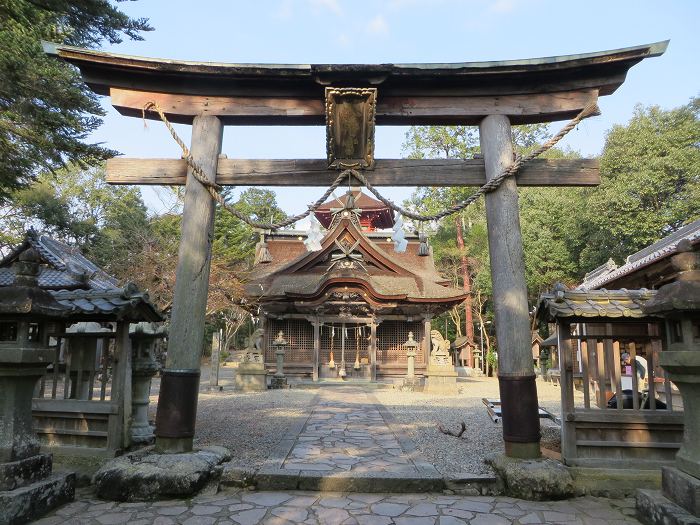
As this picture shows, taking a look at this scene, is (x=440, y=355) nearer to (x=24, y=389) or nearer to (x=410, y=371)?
(x=410, y=371)

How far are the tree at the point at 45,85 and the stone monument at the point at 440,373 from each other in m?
11.5

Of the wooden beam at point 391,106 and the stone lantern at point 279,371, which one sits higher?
the wooden beam at point 391,106

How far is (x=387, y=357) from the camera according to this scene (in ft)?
64.6

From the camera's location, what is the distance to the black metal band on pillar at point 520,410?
468cm

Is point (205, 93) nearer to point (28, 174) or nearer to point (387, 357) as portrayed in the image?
point (28, 174)

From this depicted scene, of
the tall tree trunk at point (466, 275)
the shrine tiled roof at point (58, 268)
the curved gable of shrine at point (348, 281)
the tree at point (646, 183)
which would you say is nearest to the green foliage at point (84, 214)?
the shrine tiled roof at point (58, 268)

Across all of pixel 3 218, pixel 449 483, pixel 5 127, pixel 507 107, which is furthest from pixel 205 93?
pixel 3 218

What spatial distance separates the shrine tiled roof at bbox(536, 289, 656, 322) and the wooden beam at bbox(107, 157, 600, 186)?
1322mm

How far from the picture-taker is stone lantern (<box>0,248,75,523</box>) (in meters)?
3.67

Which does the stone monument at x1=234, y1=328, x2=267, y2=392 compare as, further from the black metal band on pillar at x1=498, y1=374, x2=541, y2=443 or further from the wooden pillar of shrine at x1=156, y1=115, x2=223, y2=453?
the black metal band on pillar at x1=498, y1=374, x2=541, y2=443

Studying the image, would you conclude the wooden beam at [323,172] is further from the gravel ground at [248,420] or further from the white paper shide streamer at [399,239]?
the gravel ground at [248,420]

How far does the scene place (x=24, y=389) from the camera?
404 centimetres

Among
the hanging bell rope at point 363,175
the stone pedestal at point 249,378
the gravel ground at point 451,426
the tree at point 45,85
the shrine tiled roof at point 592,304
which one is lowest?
the gravel ground at point 451,426

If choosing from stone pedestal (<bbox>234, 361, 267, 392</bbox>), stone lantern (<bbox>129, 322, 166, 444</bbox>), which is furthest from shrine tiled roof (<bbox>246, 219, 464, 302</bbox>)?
stone lantern (<bbox>129, 322, 166, 444</bbox>)
